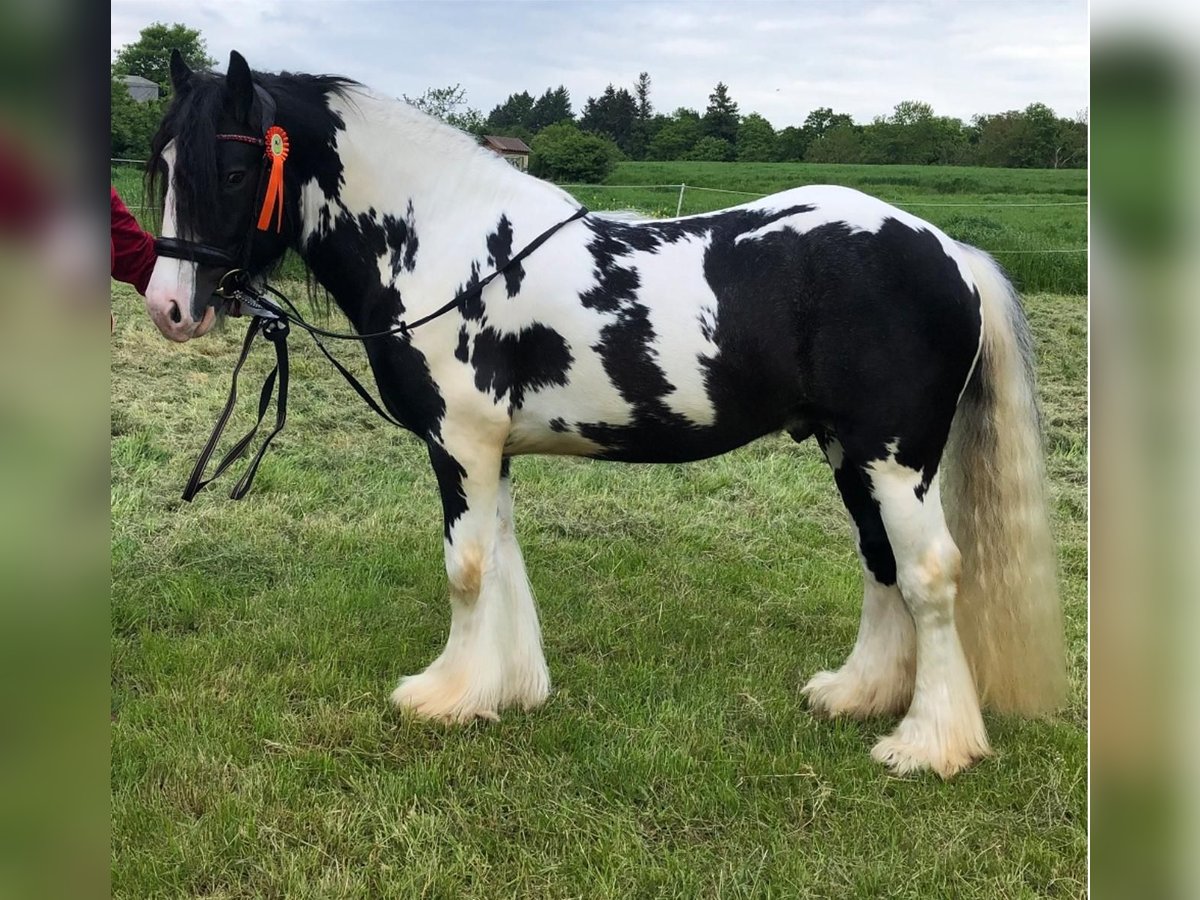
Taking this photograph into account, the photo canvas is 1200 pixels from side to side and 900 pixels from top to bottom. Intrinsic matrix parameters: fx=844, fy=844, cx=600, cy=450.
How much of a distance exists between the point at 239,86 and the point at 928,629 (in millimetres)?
2522

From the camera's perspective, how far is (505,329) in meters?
2.52

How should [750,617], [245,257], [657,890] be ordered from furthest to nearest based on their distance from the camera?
1. [750,617]
2. [245,257]
3. [657,890]

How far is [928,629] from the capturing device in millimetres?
2498

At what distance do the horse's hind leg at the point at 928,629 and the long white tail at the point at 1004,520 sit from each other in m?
0.17

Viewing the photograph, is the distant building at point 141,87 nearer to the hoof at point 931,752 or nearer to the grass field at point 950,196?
the grass field at point 950,196

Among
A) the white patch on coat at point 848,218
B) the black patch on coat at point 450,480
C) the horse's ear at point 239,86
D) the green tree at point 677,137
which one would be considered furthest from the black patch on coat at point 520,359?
the green tree at point 677,137

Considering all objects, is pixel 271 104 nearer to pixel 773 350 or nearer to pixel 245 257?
pixel 245 257

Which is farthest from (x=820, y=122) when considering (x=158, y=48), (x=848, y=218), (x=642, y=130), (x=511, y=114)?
(x=848, y=218)

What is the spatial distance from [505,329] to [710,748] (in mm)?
1412

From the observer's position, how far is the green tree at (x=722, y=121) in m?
9.95

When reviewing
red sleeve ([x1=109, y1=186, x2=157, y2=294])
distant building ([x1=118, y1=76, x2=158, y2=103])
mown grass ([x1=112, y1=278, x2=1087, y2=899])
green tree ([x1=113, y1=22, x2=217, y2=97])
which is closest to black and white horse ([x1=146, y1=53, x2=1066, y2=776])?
red sleeve ([x1=109, y1=186, x2=157, y2=294])

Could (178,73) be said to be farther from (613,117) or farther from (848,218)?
(613,117)
